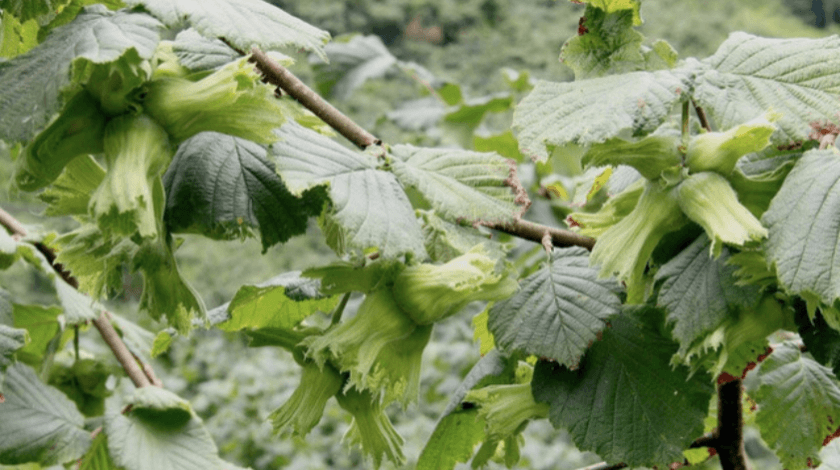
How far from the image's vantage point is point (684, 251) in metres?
0.57

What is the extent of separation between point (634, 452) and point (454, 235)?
0.20 meters

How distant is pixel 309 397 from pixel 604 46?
348 mm

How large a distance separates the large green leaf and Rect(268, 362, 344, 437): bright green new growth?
32cm

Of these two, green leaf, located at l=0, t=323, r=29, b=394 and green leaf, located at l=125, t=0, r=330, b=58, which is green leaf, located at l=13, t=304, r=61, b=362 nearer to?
green leaf, located at l=0, t=323, r=29, b=394

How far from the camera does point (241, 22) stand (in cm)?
53

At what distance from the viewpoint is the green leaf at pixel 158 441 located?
2.64 ft

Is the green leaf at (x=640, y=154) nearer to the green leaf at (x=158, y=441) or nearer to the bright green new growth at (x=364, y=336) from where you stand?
the bright green new growth at (x=364, y=336)

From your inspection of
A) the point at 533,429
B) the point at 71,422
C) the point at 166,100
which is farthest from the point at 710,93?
the point at 533,429

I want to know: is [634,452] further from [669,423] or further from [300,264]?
[300,264]

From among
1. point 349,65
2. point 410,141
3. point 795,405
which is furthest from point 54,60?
point 410,141

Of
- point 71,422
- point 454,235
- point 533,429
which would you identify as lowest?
point 533,429

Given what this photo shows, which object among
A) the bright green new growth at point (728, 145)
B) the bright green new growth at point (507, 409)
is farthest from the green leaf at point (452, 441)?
the bright green new growth at point (728, 145)

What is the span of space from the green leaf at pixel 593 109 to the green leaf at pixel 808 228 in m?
0.09

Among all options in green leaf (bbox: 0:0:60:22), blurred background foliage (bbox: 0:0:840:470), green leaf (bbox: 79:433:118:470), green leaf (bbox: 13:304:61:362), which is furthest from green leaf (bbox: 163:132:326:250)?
green leaf (bbox: 13:304:61:362)
